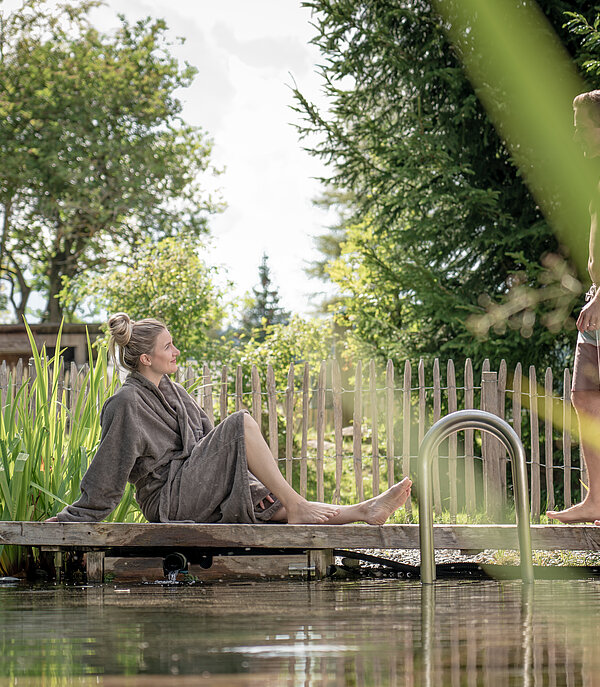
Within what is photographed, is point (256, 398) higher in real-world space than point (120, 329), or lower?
higher

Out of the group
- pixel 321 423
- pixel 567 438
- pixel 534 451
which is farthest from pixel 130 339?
pixel 567 438

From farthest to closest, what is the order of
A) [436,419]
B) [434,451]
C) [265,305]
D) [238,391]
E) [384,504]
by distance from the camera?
[265,305] → [238,391] → [436,419] → [384,504] → [434,451]

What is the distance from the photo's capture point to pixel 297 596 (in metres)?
3.26

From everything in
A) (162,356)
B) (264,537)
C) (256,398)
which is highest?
(256,398)

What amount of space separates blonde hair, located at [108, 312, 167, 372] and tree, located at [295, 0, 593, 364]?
4941 millimetres

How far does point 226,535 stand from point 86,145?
18.5 meters

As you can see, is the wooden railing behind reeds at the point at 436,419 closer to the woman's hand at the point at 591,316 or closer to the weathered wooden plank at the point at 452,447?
the weathered wooden plank at the point at 452,447

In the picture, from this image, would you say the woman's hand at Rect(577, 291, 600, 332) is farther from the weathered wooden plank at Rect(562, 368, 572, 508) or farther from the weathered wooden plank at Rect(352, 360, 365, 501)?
the weathered wooden plank at Rect(352, 360, 365, 501)

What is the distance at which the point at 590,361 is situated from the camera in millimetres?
4270

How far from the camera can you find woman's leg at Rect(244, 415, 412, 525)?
4.09 meters

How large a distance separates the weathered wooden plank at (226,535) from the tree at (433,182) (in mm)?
4850

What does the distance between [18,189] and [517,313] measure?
52.5ft

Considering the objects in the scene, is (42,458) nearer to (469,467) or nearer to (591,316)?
(591,316)

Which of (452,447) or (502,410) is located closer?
(502,410)
